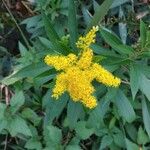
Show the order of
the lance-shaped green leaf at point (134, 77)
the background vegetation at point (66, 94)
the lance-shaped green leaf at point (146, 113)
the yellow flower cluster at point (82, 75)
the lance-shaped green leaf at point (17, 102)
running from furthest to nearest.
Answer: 1. the lance-shaped green leaf at point (17, 102)
2. the lance-shaped green leaf at point (146, 113)
3. the background vegetation at point (66, 94)
4. the lance-shaped green leaf at point (134, 77)
5. the yellow flower cluster at point (82, 75)

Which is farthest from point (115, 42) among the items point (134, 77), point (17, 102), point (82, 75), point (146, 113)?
point (17, 102)

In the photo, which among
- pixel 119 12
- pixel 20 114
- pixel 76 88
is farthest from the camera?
pixel 119 12

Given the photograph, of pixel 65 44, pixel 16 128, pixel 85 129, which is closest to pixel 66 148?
pixel 85 129

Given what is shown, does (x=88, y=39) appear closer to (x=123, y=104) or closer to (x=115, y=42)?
(x=115, y=42)

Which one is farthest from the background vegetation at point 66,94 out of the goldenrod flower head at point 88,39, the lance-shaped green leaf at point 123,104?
the goldenrod flower head at point 88,39

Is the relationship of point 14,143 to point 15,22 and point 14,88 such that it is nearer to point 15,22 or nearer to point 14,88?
point 14,88

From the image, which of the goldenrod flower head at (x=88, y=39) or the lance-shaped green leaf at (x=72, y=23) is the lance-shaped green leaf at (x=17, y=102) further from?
the goldenrod flower head at (x=88, y=39)

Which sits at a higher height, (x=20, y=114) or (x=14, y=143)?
(x=20, y=114)
